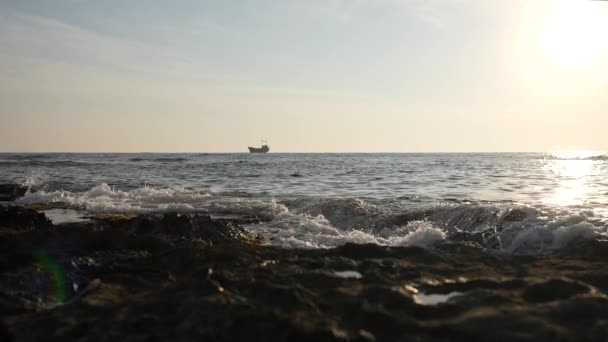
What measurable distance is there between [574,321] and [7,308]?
5.21 metres

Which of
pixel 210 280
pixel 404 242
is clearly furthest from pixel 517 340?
pixel 404 242

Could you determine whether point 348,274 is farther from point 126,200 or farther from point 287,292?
point 126,200

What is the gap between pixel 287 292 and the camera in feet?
16.6

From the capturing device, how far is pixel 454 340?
3994 millimetres

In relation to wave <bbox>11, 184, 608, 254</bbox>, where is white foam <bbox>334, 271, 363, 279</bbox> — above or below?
above

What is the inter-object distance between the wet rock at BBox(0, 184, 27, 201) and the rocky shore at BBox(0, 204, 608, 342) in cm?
1307

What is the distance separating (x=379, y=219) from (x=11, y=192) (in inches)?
610

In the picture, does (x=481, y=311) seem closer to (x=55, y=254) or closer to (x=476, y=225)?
(x=55, y=254)

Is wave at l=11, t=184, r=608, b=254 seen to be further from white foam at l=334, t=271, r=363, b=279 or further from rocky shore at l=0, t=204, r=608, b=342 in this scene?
white foam at l=334, t=271, r=363, b=279

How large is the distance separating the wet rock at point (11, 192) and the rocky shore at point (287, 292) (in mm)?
13069

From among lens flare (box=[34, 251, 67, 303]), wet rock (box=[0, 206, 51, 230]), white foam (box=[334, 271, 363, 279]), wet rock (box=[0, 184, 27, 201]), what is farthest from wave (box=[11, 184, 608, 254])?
wet rock (box=[0, 206, 51, 230])

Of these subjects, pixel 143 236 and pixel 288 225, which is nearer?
pixel 143 236

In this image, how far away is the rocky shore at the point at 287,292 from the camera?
417 centimetres

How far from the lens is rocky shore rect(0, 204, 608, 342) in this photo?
4172 millimetres
